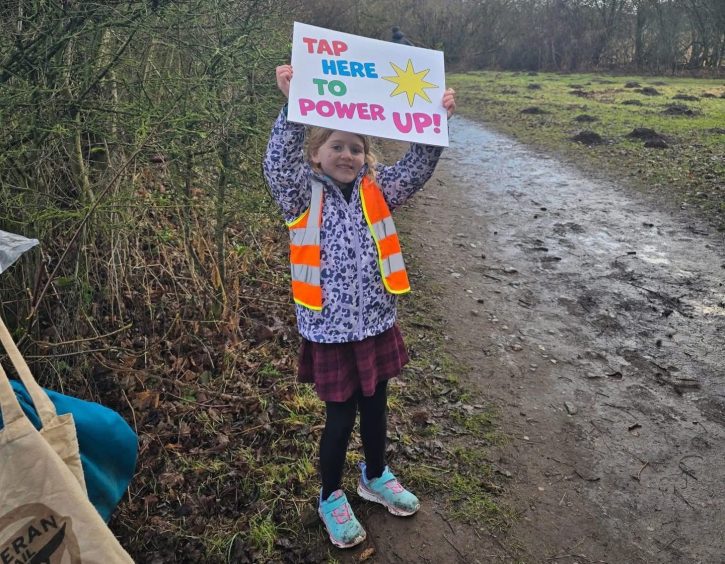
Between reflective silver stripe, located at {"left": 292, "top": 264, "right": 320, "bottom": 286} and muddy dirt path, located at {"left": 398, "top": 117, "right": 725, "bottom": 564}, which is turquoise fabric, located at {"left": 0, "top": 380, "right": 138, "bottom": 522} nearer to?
reflective silver stripe, located at {"left": 292, "top": 264, "right": 320, "bottom": 286}

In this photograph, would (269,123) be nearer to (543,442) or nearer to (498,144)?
(543,442)

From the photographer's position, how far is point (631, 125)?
1271cm

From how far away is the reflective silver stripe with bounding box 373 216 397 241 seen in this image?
7.96 ft

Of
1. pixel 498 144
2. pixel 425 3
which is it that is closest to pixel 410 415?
pixel 498 144

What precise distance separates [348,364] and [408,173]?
0.89m

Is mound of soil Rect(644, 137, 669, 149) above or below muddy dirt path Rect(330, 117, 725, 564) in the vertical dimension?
above

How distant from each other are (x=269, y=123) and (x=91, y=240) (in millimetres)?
1692

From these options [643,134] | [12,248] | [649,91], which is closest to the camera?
[12,248]

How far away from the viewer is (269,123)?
14.7ft

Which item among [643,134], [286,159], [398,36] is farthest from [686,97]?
[286,159]

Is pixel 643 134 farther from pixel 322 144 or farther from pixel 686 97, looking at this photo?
pixel 322 144

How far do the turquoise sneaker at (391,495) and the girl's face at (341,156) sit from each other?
1533 mm

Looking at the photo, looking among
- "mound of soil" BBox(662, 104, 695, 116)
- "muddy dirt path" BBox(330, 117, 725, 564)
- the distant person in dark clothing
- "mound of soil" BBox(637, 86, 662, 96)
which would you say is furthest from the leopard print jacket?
"mound of soil" BBox(637, 86, 662, 96)

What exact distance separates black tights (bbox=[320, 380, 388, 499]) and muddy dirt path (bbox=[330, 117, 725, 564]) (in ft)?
1.04
